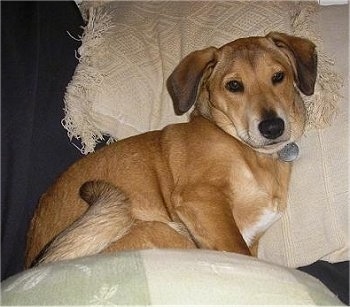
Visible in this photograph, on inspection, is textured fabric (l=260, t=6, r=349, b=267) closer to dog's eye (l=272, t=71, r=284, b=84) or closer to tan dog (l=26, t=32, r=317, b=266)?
tan dog (l=26, t=32, r=317, b=266)

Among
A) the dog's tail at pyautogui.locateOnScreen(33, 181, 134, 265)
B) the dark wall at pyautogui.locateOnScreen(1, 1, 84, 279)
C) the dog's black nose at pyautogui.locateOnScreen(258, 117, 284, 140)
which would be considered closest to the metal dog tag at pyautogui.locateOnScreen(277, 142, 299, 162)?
the dog's black nose at pyautogui.locateOnScreen(258, 117, 284, 140)

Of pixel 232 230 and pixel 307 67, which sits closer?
pixel 232 230

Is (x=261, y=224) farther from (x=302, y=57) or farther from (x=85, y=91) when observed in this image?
(x=85, y=91)

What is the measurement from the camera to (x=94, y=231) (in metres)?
1.80

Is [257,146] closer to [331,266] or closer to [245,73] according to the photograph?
[245,73]

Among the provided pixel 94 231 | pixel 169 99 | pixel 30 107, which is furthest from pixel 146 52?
pixel 94 231

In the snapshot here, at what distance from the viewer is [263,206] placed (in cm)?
223

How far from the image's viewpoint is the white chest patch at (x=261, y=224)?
2.24 metres

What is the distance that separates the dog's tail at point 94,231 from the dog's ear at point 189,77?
555mm

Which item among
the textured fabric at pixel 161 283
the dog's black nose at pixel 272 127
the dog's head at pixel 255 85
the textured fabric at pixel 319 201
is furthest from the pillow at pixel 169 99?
the textured fabric at pixel 161 283

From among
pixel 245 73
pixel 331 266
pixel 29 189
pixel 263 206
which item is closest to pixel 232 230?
pixel 263 206

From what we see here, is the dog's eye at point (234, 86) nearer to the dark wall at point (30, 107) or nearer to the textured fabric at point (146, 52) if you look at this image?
the textured fabric at point (146, 52)

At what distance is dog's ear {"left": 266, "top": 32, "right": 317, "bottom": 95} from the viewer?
223 cm

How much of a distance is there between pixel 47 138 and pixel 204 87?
67 centimetres
